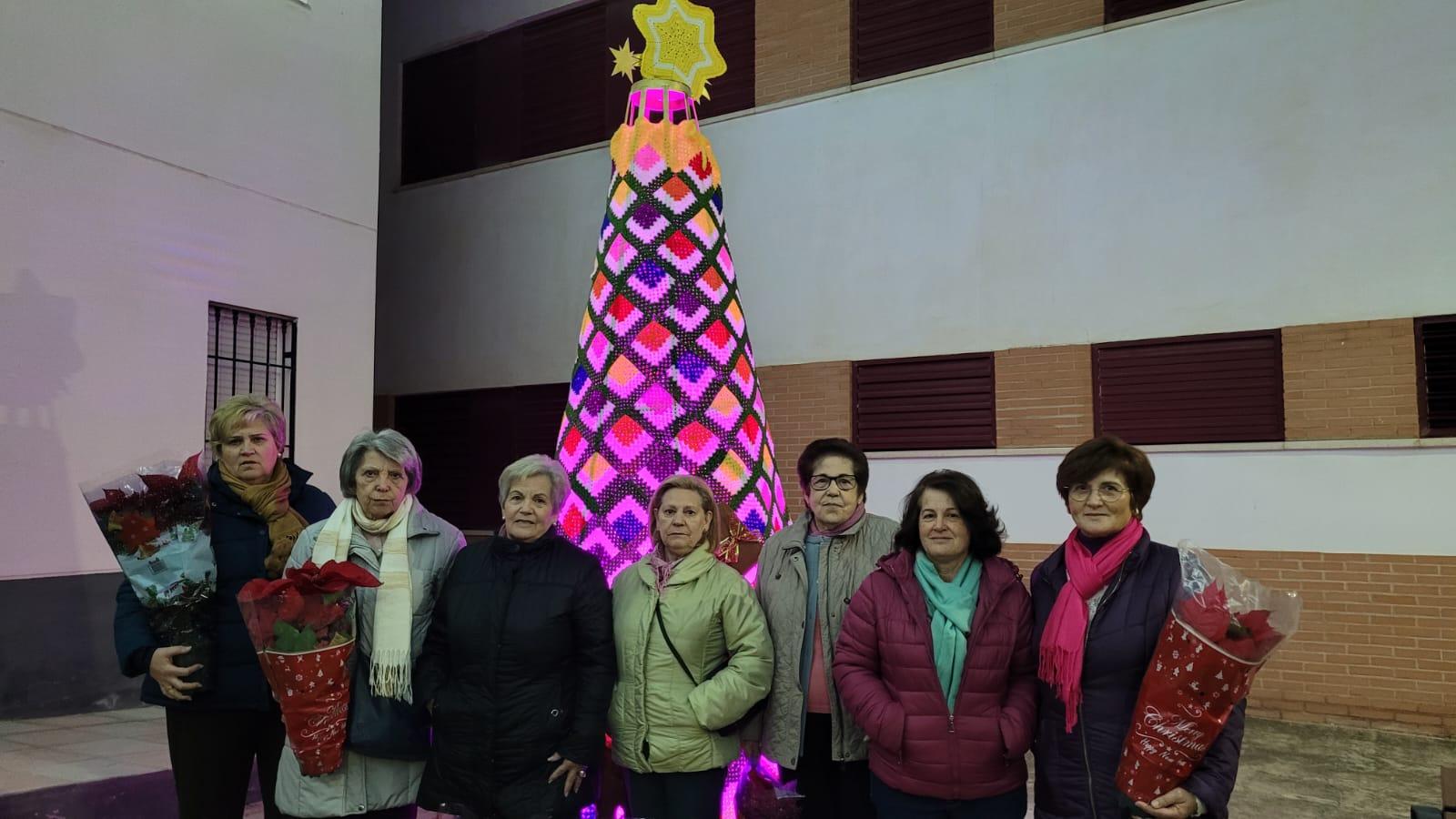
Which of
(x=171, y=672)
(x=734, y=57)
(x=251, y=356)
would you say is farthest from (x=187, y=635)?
(x=734, y=57)

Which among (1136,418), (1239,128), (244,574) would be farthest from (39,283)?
(1239,128)

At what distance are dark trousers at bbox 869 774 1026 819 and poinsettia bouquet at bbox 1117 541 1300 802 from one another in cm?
41

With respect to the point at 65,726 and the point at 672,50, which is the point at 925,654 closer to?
the point at 672,50

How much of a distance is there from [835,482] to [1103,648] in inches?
36.4

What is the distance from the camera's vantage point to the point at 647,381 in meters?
3.55

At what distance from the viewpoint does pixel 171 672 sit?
2.76 meters

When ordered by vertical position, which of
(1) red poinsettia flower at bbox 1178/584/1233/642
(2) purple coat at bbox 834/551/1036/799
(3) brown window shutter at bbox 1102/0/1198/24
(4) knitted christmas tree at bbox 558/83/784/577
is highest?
(3) brown window shutter at bbox 1102/0/1198/24

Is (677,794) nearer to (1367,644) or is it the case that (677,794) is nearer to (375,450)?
(375,450)

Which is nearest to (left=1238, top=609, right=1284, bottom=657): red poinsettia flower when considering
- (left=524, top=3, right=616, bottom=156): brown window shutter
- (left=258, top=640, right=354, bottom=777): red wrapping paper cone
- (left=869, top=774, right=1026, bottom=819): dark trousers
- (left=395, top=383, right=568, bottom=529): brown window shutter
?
(left=869, top=774, right=1026, bottom=819): dark trousers

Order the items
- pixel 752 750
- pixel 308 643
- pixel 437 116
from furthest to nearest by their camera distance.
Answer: pixel 437 116 < pixel 752 750 < pixel 308 643

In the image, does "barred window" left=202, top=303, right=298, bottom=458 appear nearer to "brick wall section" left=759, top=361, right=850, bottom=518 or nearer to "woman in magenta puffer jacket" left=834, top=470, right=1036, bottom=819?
"brick wall section" left=759, top=361, right=850, bottom=518

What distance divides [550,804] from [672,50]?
111 inches

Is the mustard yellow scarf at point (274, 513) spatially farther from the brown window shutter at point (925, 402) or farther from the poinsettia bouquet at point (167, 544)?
the brown window shutter at point (925, 402)

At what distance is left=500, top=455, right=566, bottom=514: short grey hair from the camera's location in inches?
116
